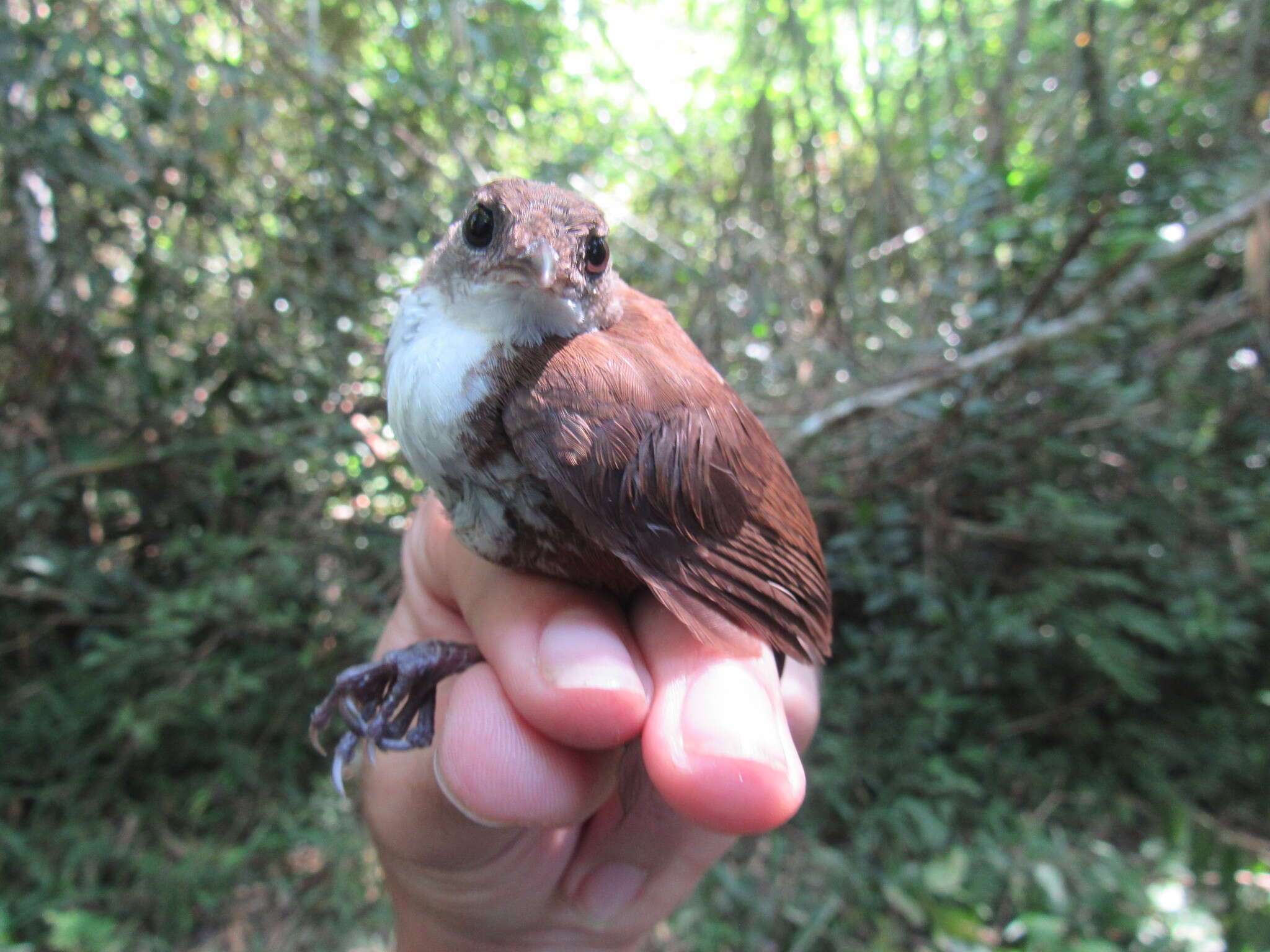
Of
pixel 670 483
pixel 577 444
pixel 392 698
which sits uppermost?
pixel 577 444

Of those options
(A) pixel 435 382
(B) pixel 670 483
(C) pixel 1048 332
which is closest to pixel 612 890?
(B) pixel 670 483

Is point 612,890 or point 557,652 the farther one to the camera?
point 612,890

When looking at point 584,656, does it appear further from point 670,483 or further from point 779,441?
point 779,441

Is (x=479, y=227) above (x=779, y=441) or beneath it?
above

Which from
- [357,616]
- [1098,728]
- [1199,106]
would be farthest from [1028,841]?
[1199,106]

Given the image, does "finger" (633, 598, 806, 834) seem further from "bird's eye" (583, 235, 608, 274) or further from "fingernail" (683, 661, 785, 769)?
"bird's eye" (583, 235, 608, 274)

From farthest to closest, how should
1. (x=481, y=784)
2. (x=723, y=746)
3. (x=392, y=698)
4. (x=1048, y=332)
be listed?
A: (x=1048, y=332) < (x=392, y=698) < (x=481, y=784) < (x=723, y=746)
